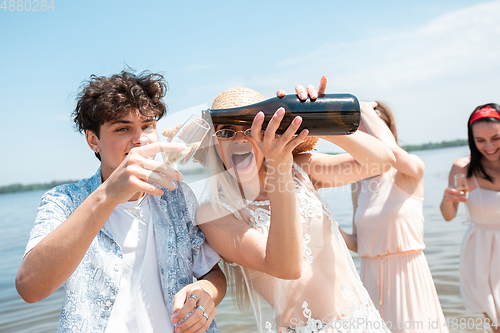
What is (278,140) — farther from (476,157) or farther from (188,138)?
(476,157)

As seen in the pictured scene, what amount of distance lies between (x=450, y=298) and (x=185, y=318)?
6.70 meters

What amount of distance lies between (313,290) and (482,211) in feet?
11.3

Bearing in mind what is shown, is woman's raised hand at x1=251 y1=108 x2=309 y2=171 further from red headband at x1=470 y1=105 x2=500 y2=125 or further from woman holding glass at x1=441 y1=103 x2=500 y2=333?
red headband at x1=470 y1=105 x2=500 y2=125

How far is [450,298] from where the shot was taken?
21.6 feet

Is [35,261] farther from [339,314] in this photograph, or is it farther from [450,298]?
[450,298]

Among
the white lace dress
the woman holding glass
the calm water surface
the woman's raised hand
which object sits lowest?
the calm water surface

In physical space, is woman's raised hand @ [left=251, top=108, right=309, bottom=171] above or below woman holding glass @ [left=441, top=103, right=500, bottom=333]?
above

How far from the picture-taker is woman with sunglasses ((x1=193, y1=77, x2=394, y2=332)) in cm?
163

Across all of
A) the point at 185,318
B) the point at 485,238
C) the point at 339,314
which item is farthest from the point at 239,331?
the point at 185,318

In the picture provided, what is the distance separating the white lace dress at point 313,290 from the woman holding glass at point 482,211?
109 inches

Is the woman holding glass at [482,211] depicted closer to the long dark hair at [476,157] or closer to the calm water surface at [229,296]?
the long dark hair at [476,157]

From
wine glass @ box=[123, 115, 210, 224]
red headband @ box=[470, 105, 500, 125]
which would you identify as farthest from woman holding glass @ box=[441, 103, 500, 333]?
wine glass @ box=[123, 115, 210, 224]

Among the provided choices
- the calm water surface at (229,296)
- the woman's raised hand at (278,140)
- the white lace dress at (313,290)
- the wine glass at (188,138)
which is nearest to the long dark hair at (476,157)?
the calm water surface at (229,296)

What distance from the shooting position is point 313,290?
1895 mm
